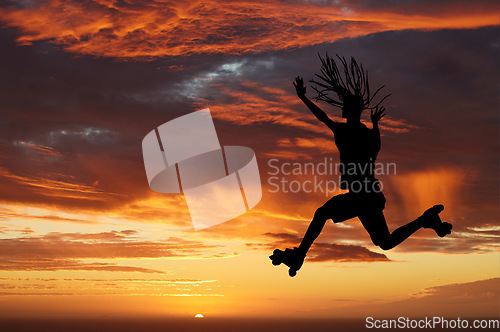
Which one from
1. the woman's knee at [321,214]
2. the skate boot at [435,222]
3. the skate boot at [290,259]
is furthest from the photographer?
the skate boot at [290,259]

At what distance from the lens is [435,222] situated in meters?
Result: 10.9

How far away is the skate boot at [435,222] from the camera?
35.8 ft

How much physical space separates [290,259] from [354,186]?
1.88m

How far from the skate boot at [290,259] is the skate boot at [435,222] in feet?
7.96

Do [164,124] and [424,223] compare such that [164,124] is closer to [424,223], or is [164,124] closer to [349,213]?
[349,213]

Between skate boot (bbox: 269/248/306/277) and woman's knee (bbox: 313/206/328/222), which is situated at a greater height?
woman's knee (bbox: 313/206/328/222)

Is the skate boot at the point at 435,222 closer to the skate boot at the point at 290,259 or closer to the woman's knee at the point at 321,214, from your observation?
the woman's knee at the point at 321,214

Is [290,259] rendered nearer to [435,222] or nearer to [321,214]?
[321,214]

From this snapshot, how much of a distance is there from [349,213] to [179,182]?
580cm

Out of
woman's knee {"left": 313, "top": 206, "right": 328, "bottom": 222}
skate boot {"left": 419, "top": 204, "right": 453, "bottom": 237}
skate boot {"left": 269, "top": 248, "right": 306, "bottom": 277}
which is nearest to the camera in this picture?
skate boot {"left": 419, "top": 204, "right": 453, "bottom": 237}

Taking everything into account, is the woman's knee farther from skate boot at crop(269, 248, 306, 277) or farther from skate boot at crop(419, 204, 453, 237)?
skate boot at crop(419, 204, 453, 237)

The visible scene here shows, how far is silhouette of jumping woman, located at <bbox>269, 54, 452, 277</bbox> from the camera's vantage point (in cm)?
1096

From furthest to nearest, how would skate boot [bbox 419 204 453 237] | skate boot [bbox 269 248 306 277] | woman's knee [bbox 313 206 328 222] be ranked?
skate boot [bbox 269 248 306 277] → woman's knee [bbox 313 206 328 222] → skate boot [bbox 419 204 453 237]

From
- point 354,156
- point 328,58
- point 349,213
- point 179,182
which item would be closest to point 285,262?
point 349,213
